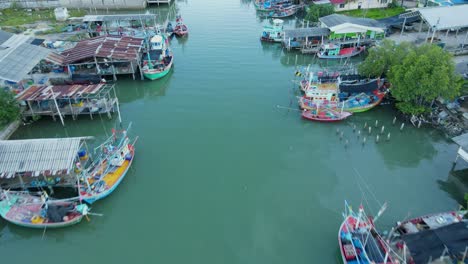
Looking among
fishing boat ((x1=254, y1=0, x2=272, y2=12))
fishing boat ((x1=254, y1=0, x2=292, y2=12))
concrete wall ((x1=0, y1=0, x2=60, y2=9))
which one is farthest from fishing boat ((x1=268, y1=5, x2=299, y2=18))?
concrete wall ((x1=0, y1=0, x2=60, y2=9))

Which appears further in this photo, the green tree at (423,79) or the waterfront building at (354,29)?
the waterfront building at (354,29)

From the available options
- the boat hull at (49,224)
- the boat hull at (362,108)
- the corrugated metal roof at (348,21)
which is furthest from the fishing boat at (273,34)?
the boat hull at (49,224)

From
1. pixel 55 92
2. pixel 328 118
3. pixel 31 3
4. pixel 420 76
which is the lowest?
pixel 328 118

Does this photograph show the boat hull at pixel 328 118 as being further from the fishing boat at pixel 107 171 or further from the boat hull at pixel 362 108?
the fishing boat at pixel 107 171

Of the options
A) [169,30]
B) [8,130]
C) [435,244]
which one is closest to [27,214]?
[8,130]

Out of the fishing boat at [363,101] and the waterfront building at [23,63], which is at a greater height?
the waterfront building at [23,63]

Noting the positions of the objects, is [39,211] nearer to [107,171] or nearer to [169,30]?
[107,171]

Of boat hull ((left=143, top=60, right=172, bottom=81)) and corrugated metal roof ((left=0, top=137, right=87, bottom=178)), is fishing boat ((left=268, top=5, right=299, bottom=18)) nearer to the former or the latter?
boat hull ((left=143, top=60, right=172, bottom=81))

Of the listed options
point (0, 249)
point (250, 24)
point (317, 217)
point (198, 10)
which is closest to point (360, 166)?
point (317, 217)
